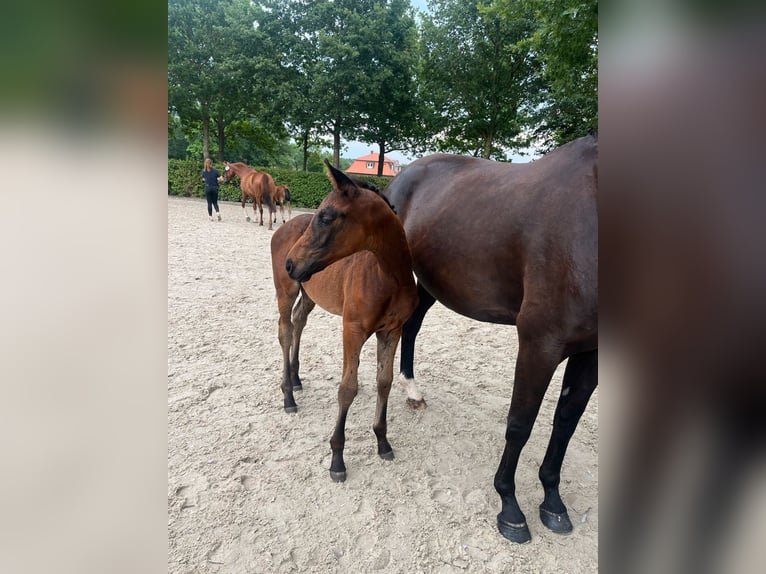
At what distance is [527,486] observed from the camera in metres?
2.57

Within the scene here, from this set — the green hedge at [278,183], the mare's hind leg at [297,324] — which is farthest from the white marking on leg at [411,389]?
the green hedge at [278,183]

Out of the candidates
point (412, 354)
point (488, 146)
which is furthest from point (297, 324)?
point (488, 146)

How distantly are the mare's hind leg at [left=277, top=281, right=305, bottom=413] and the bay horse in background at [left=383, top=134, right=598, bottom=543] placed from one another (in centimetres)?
106

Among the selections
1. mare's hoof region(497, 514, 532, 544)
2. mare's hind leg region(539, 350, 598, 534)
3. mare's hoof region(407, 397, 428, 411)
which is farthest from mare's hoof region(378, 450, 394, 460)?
mare's hind leg region(539, 350, 598, 534)

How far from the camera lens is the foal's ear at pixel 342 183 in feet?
6.87

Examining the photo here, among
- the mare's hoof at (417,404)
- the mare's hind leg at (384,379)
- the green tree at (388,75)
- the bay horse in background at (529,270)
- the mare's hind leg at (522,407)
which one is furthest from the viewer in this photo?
the green tree at (388,75)

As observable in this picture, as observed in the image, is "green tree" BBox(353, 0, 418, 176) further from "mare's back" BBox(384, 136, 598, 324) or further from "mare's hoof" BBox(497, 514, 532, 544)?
"mare's hoof" BBox(497, 514, 532, 544)

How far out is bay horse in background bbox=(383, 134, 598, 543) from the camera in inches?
71.1

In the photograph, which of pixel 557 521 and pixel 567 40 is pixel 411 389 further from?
pixel 567 40

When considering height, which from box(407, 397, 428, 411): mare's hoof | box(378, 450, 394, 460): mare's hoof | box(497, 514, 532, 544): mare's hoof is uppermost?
box(407, 397, 428, 411): mare's hoof

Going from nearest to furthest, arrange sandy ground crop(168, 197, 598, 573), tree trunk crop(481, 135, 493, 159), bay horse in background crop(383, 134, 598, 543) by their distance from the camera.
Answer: bay horse in background crop(383, 134, 598, 543), sandy ground crop(168, 197, 598, 573), tree trunk crop(481, 135, 493, 159)

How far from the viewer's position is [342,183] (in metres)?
2.16

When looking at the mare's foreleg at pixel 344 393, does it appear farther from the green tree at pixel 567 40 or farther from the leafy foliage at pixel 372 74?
the leafy foliage at pixel 372 74
